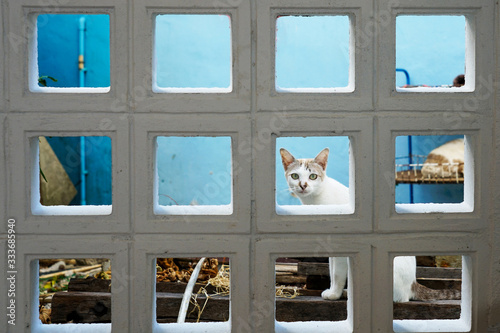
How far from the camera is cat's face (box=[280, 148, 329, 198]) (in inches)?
102

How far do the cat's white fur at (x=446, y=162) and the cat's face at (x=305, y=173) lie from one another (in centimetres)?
167

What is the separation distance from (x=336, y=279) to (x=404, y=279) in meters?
0.28

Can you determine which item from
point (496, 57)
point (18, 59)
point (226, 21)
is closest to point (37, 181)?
point (18, 59)

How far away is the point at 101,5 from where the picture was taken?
120 centimetres

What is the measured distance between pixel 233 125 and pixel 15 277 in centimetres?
63

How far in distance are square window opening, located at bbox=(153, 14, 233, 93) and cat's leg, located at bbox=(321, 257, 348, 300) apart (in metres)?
3.05

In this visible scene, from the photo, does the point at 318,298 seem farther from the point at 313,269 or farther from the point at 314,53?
the point at 314,53

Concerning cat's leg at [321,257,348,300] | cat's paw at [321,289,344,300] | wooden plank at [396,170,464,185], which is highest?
wooden plank at [396,170,464,185]

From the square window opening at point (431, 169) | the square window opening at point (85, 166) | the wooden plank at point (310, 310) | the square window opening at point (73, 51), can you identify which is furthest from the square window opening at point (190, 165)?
the wooden plank at point (310, 310)

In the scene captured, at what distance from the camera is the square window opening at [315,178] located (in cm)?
128

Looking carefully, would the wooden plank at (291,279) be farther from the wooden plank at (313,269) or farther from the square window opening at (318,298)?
the wooden plank at (313,269)

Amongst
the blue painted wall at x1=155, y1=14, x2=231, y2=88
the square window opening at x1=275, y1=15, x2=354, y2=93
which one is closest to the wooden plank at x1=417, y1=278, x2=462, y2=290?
the square window opening at x1=275, y1=15, x2=354, y2=93

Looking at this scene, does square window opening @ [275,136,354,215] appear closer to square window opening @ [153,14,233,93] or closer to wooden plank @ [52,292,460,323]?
wooden plank @ [52,292,460,323]

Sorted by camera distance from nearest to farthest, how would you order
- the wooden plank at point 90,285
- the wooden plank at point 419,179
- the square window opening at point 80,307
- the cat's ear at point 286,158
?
the square window opening at point 80,307
the wooden plank at point 90,285
the cat's ear at point 286,158
the wooden plank at point 419,179
